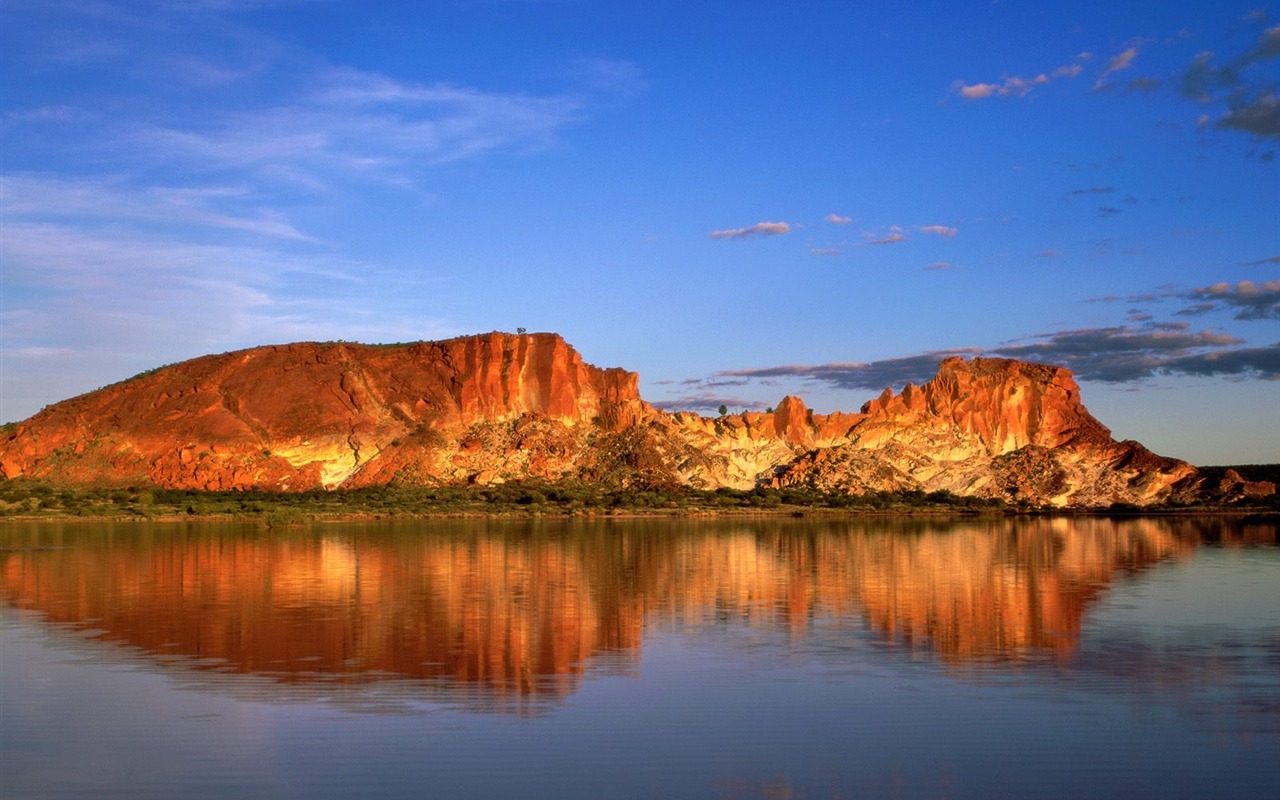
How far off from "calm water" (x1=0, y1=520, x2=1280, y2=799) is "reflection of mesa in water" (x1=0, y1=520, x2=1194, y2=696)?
15cm

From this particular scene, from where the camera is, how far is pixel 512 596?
3008cm

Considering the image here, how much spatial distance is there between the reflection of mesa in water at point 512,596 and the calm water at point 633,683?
0.15 m

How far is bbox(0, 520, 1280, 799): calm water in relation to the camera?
12.5 m

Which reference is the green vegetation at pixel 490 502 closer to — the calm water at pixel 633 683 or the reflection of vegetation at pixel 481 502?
the reflection of vegetation at pixel 481 502

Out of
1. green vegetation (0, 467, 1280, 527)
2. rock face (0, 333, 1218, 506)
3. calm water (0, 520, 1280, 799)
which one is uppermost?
rock face (0, 333, 1218, 506)

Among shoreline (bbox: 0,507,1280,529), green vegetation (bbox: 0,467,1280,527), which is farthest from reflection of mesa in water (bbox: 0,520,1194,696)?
green vegetation (bbox: 0,467,1280,527)

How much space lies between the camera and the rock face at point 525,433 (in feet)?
379

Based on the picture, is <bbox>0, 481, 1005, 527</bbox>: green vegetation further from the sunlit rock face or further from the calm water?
the calm water

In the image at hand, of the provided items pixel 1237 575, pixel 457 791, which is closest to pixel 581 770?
pixel 457 791

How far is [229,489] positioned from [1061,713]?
104 metres

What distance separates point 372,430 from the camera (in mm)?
123938

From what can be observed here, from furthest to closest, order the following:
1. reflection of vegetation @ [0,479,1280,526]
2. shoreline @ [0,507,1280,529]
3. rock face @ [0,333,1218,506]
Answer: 1. rock face @ [0,333,1218,506]
2. reflection of vegetation @ [0,479,1280,526]
3. shoreline @ [0,507,1280,529]

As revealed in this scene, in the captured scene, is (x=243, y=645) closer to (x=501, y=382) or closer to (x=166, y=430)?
(x=166, y=430)

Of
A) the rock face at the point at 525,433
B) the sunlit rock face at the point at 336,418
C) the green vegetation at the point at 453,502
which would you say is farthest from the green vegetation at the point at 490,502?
the sunlit rock face at the point at 336,418
